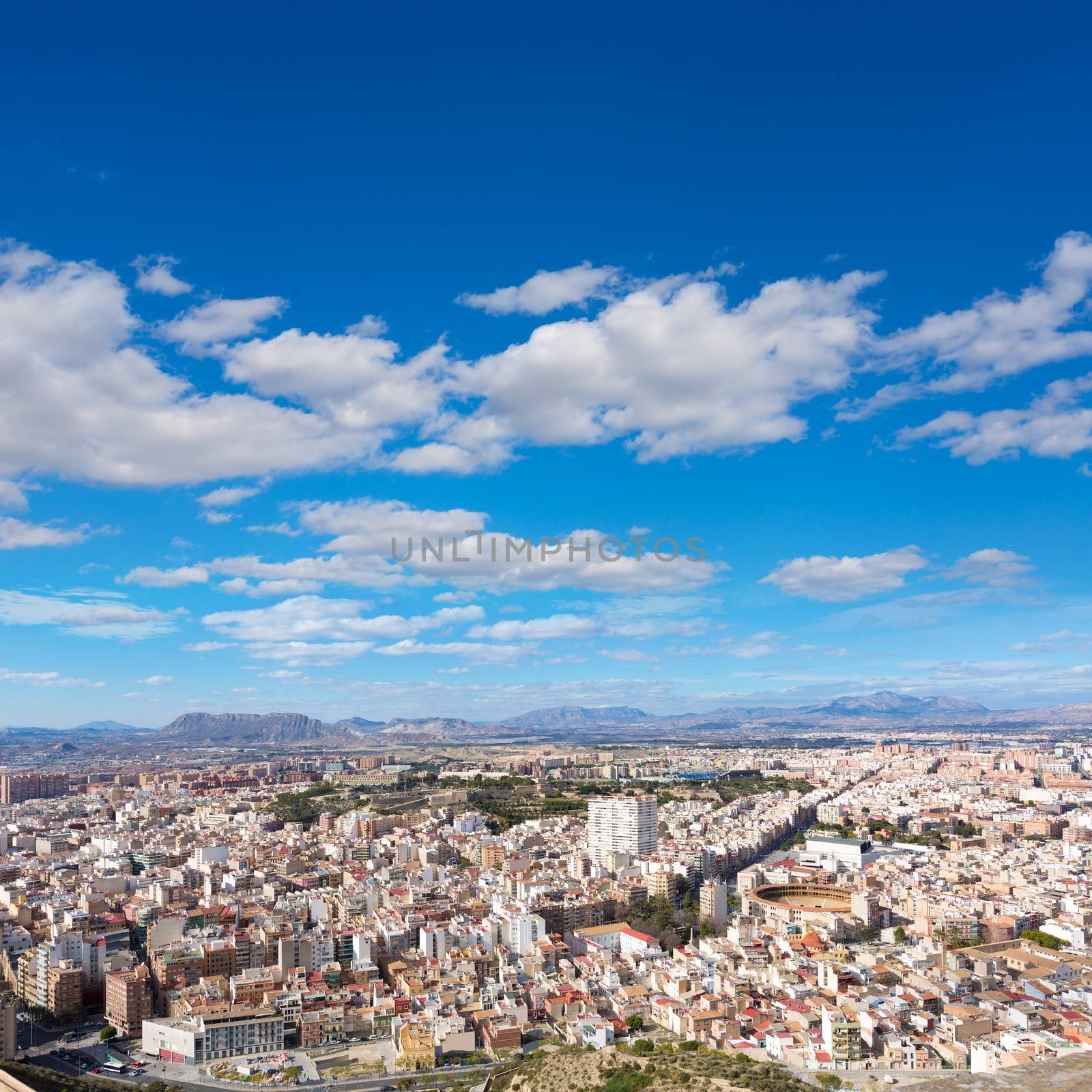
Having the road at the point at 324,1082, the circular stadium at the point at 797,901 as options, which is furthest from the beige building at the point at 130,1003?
the circular stadium at the point at 797,901

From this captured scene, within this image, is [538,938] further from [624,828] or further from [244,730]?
[244,730]

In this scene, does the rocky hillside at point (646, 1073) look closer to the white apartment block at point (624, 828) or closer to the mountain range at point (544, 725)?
the white apartment block at point (624, 828)

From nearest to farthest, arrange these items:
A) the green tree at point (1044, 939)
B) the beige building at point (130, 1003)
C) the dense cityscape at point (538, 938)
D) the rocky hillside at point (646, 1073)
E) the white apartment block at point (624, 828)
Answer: the rocky hillside at point (646, 1073)
the dense cityscape at point (538, 938)
the beige building at point (130, 1003)
the green tree at point (1044, 939)
the white apartment block at point (624, 828)

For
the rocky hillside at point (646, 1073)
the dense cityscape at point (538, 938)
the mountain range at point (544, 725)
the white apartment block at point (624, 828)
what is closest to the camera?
the rocky hillside at point (646, 1073)

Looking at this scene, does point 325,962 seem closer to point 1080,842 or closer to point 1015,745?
point 1080,842

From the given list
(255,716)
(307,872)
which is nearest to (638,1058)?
(307,872)

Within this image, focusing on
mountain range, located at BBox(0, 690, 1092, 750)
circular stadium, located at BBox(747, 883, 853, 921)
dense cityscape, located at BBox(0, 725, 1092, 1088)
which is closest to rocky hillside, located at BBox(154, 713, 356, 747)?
mountain range, located at BBox(0, 690, 1092, 750)

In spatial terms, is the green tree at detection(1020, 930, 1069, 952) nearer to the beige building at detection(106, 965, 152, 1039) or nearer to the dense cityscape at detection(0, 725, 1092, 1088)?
the dense cityscape at detection(0, 725, 1092, 1088)

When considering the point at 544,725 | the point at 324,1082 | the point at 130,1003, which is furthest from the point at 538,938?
the point at 544,725
